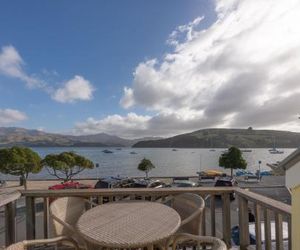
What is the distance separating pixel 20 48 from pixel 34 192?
13547 millimetres

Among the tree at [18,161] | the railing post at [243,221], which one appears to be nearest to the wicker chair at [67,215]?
the railing post at [243,221]

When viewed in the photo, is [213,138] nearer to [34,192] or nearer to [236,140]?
[236,140]

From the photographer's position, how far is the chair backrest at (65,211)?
99.6 inches

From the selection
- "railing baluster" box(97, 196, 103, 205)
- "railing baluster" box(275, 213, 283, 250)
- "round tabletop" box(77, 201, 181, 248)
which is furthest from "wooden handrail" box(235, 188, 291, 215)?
"railing baluster" box(97, 196, 103, 205)

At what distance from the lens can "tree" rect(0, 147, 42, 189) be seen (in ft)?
74.5

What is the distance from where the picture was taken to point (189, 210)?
2.82 metres

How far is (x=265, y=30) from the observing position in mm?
6723

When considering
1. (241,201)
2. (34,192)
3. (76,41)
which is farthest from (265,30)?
(76,41)

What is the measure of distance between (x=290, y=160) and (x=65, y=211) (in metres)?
2.07

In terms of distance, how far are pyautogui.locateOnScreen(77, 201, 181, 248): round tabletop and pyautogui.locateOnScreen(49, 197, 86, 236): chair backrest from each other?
0.85 ft

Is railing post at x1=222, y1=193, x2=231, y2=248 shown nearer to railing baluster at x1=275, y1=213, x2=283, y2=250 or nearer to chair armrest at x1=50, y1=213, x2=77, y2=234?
railing baluster at x1=275, y1=213, x2=283, y2=250

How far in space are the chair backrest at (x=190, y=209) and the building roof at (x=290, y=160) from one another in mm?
1392

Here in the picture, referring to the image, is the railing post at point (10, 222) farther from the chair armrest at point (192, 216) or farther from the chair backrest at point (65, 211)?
the chair armrest at point (192, 216)

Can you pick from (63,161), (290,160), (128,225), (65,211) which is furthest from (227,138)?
(290,160)
